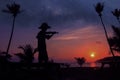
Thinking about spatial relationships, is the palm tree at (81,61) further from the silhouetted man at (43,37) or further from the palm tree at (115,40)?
the silhouetted man at (43,37)

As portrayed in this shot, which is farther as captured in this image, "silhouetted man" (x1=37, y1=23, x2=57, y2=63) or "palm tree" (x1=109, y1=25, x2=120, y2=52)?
"palm tree" (x1=109, y1=25, x2=120, y2=52)

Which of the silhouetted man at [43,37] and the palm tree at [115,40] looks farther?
the palm tree at [115,40]

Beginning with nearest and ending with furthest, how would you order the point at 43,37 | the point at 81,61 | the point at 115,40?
the point at 43,37
the point at 115,40
the point at 81,61

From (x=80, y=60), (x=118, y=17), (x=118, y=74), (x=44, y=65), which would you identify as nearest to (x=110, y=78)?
(x=118, y=74)

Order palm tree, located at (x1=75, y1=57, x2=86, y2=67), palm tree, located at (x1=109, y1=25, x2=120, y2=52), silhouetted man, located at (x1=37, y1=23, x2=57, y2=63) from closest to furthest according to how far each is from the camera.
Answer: silhouetted man, located at (x1=37, y1=23, x2=57, y2=63) < palm tree, located at (x1=109, y1=25, x2=120, y2=52) < palm tree, located at (x1=75, y1=57, x2=86, y2=67)

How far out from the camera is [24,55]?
117 feet

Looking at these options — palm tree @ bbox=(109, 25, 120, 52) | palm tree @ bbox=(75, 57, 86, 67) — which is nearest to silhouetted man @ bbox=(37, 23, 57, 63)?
palm tree @ bbox=(109, 25, 120, 52)

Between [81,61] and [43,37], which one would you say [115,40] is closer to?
[43,37]

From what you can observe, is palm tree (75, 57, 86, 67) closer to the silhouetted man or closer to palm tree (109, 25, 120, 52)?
palm tree (109, 25, 120, 52)

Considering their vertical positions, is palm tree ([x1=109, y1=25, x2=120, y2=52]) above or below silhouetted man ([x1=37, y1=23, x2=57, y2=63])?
above

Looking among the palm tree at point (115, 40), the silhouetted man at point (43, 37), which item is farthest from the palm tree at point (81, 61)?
the silhouetted man at point (43, 37)

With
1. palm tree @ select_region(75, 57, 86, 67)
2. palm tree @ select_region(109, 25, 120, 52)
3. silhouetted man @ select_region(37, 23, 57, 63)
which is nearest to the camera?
silhouetted man @ select_region(37, 23, 57, 63)

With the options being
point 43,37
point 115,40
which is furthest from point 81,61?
point 43,37

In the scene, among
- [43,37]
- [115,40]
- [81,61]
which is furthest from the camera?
[81,61]
